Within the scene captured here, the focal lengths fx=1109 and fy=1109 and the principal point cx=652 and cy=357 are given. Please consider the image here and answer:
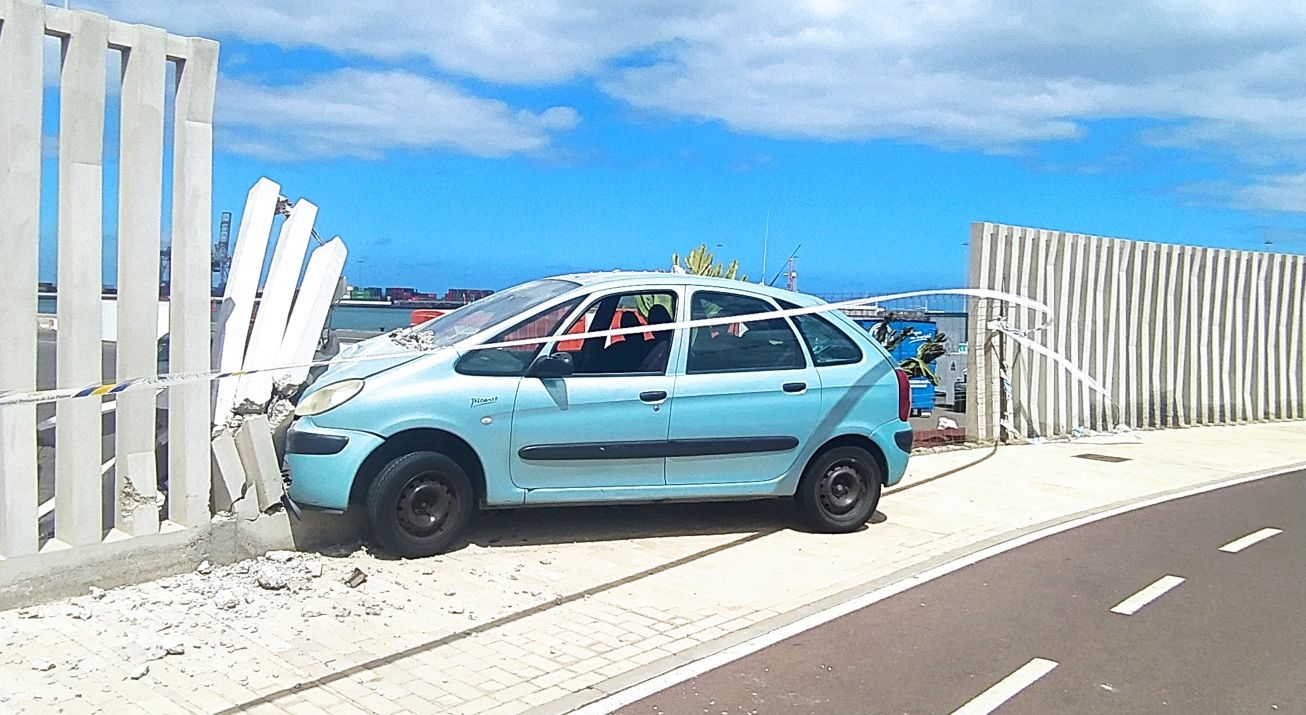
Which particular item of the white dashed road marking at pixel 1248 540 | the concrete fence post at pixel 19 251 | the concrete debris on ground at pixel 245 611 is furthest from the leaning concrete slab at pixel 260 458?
the white dashed road marking at pixel 1248 540

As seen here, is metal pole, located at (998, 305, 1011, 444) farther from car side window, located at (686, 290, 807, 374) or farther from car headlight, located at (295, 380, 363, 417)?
car headlight, located at (295, 380, 363, 417)

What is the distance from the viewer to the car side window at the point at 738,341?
26.1ft

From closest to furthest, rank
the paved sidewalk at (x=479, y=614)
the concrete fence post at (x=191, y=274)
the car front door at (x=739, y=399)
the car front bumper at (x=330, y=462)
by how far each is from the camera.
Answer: the paved sidewalk at (x=479, y=614)
the concrete fence post at (x=191, y=274)
the car front bumper at (x=330, y=462)
the car front door at (x=739, y=399)

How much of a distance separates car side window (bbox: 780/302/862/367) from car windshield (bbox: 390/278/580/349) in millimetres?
1763

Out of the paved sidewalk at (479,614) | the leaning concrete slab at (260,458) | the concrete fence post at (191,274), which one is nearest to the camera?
the paved sidewalk at (479,614)

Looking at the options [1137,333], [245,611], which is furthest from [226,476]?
[1137,333]

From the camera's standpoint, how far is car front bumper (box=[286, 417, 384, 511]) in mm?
6746

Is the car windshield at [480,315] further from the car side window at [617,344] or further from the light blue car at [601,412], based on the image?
the car side window at [617,344]

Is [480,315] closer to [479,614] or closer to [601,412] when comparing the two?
[601,412]

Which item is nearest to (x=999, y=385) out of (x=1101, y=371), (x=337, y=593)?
(x=1101, y=371)

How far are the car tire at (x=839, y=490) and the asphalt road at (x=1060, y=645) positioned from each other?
1.03m

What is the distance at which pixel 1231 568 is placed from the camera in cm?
787

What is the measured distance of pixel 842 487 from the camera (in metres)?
8.40

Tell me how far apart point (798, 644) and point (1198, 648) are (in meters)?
2.19
